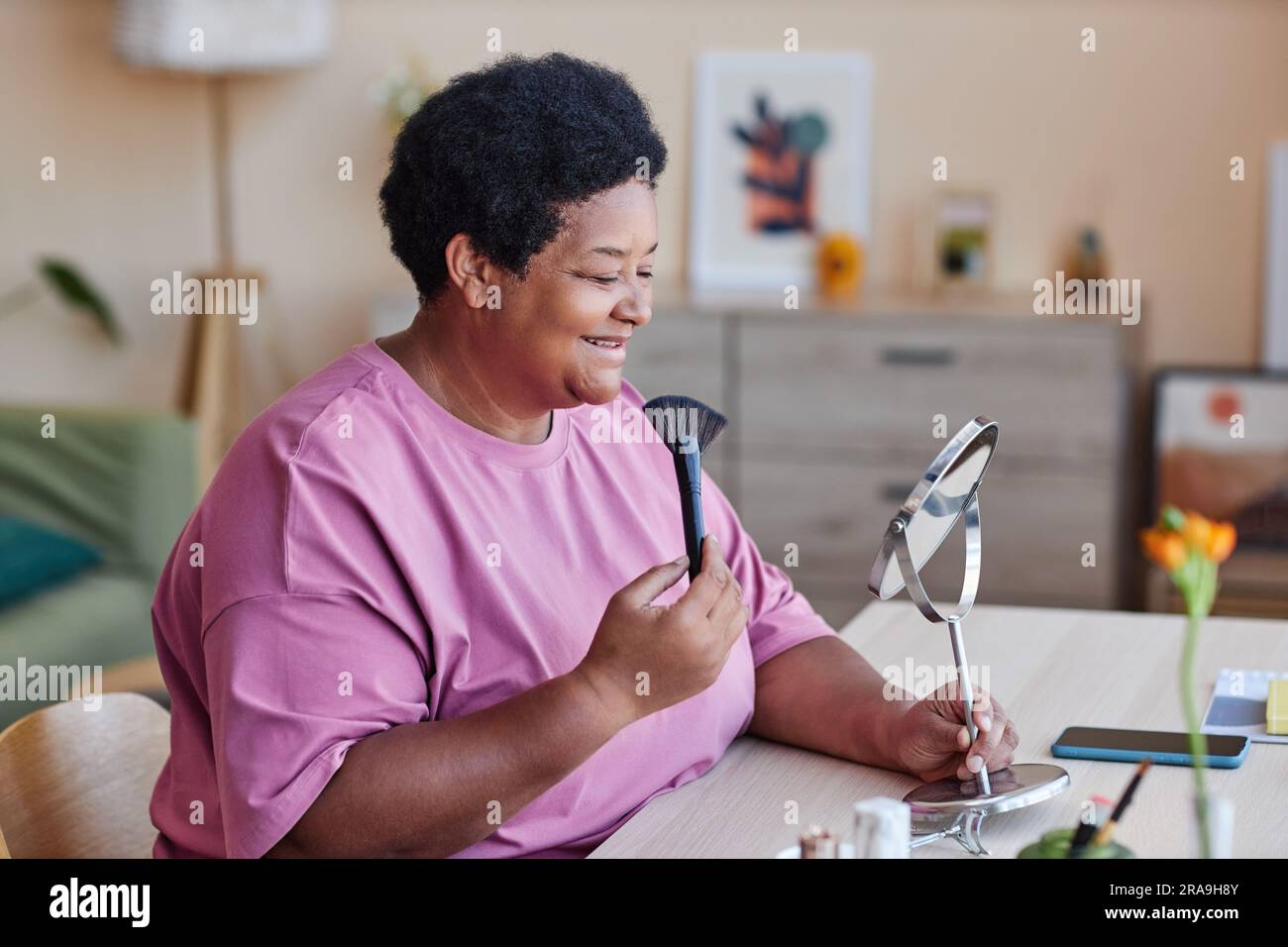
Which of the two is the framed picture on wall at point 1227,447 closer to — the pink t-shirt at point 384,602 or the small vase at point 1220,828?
the pink t-shirt at point 384,602

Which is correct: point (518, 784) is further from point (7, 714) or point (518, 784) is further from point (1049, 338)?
point (1049, 338)

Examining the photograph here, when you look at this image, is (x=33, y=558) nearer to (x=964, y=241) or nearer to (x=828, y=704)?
(x=828, y=704)

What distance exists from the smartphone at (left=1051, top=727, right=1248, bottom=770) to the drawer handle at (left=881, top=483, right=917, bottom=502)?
87.7 inches

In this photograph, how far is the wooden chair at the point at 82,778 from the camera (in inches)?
57.2

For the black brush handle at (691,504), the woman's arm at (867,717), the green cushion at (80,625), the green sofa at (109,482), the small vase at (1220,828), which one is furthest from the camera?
the green sofa at (109,482)

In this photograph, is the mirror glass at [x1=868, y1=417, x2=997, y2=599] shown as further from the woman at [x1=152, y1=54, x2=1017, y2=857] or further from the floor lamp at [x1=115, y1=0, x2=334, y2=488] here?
the floor lamp at [x1=115, y1=0, x2=334, y2=488]

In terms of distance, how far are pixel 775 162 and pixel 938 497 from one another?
3.02 meters

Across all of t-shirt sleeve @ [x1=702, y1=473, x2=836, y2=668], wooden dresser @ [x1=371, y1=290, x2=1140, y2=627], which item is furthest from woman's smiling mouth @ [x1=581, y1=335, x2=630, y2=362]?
wooden dresser @ [x1=371, y1=290, x2=1140, y2=627]

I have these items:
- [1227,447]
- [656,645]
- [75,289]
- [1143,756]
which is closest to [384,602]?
[656,645]

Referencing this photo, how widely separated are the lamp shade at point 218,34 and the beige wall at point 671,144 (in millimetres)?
237

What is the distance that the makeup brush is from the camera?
1.29m

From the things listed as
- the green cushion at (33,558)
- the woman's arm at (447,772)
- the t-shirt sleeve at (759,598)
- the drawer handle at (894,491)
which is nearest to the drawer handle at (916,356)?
the drawer handle at (894,491)

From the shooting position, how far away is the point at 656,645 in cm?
122

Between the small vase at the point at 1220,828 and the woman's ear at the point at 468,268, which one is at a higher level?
the woman's ear at the point at 468,268
